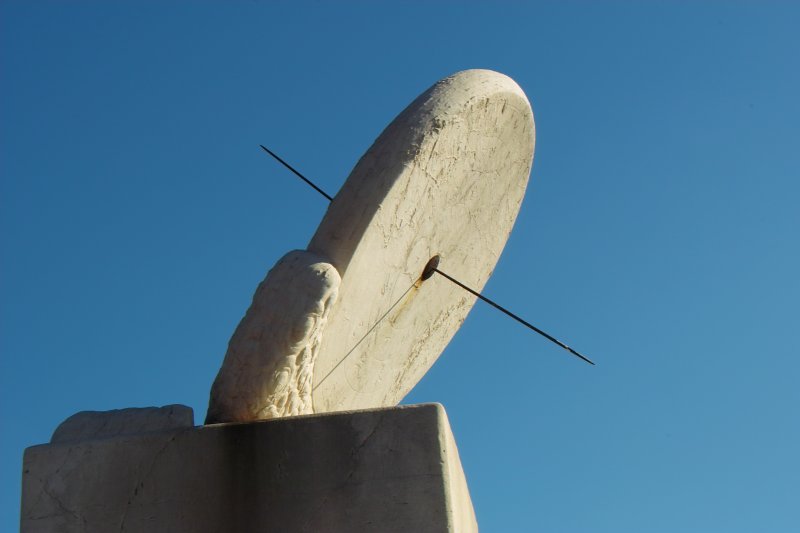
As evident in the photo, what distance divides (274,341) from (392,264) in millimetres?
1035

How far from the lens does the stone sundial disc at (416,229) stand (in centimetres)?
439

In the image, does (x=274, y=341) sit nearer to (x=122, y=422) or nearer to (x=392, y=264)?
(x=122, y=422)

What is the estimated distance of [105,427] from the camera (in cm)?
408

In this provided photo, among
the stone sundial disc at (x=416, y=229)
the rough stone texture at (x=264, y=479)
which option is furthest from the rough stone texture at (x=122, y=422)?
the stone sundial disc at (x=416, y=229)

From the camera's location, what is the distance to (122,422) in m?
4.09

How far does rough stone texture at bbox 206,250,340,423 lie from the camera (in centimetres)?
393

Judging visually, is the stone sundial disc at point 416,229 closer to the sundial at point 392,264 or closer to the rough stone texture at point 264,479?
the sundial at point 392,264

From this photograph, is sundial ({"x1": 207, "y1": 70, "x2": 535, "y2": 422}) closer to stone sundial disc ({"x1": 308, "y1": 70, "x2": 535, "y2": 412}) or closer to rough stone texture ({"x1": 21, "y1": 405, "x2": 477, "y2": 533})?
stone sundial disc ({"x1": 308, "y1": 70, "x2": 535, "y2": 412})

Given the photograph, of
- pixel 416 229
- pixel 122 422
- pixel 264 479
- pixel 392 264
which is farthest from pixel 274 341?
pixel 416 229

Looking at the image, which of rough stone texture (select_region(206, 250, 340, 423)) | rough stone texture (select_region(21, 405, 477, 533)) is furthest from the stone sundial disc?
rough stone texture (select_region(21, 405, 477, 533))

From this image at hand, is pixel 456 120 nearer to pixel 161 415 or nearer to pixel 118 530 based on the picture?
pixel 161 415

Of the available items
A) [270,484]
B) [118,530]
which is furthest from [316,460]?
[118,530]

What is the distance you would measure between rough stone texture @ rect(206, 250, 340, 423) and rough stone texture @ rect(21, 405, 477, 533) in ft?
0.35

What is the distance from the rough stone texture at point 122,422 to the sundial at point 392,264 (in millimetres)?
126
